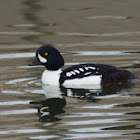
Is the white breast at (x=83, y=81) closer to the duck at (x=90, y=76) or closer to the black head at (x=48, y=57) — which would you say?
the duck at (x=90, y=76)

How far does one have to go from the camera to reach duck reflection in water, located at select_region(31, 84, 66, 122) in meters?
10.6

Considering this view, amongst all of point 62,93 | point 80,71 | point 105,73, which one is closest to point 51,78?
point 80,71

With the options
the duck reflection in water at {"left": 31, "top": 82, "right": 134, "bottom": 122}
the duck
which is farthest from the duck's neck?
the duck reflection in water at {"left": 31, "top": 82, "right": 134, "bottom": 122}

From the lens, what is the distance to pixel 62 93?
1230 cm

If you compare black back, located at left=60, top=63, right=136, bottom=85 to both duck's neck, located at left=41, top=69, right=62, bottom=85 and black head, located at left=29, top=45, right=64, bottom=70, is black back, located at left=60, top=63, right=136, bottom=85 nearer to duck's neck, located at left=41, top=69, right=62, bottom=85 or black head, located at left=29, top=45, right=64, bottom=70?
duck's neck, located at left=41, top=69, right=62, bottom=85

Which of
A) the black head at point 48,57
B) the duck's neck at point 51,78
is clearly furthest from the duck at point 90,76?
the black head at point 48,57

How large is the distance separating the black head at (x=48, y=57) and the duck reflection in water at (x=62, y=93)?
49cm

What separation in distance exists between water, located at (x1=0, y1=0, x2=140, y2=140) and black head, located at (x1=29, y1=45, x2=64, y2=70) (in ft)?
1.44

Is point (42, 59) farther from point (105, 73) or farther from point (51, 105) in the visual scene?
point (51, 105)

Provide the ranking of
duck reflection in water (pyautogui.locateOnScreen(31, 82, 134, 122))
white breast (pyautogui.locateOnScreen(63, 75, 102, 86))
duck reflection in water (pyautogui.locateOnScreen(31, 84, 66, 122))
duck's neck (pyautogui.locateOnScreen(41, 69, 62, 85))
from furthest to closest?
duck's neck (pyautogui.locateOnScreen(41, 69, 62, 85)), white breast (pyautogui.locateOnScreen(63, 75, 102, 86)), duck reflection in water (pyautogui.locateOnScreen(31, 82, 134, 122)), duck reflection in water (pyautogui.locateOnScreen(31, 84, 66, 122))

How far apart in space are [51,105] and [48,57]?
1865mm

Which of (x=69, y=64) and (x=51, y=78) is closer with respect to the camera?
(x=51, y=78)

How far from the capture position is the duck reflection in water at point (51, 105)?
1057 centimetres

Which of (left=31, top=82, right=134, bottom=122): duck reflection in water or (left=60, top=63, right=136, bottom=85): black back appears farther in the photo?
(left=60, top=63, right=136, bottom=85): black back
